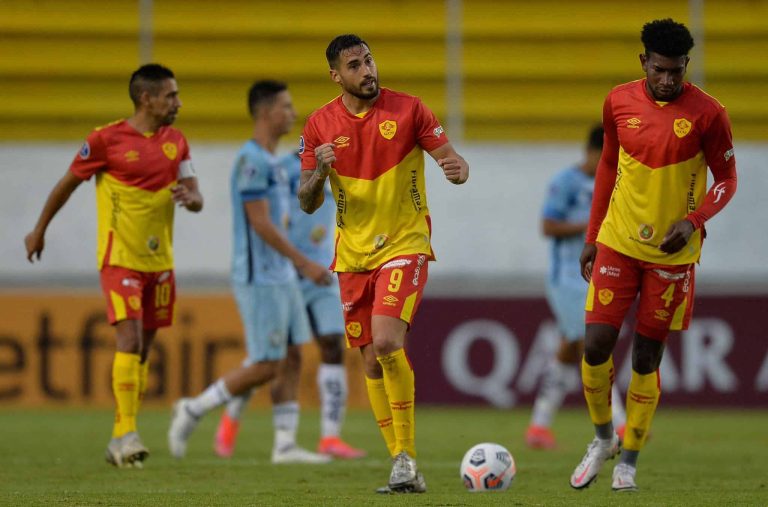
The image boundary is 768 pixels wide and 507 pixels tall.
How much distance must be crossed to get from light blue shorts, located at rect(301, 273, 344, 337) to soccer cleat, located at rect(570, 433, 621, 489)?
9.42ft

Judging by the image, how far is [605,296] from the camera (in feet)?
22.2

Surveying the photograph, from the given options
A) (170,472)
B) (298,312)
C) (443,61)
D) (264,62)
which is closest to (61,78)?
(264,62)

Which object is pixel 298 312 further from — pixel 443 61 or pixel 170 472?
pixel 443 61

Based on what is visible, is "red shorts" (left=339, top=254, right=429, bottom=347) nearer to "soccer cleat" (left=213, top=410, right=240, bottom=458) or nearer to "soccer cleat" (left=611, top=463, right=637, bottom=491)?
"soccer cleat" (left=611, top=463, right=637, bottom=491)

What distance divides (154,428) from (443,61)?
5.95m

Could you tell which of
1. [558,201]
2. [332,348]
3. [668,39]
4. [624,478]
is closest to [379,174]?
[668,39]

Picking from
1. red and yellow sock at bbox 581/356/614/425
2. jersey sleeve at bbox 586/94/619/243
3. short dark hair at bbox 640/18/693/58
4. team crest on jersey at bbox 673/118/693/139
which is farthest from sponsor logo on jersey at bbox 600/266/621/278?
short dark hair at bbox 640/18/693/58

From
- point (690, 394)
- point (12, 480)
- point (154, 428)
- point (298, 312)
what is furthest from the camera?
point (690, 394)

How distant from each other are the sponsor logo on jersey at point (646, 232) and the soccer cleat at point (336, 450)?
316 cm

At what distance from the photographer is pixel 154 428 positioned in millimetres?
11555

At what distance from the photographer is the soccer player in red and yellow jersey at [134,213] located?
8.19 meters

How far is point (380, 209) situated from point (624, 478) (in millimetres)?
1769

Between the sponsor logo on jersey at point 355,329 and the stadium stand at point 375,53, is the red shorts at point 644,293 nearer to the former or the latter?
the sponsor logo on jersey at point 355,329

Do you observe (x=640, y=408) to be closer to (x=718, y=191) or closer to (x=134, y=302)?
(x=718, y=191)
